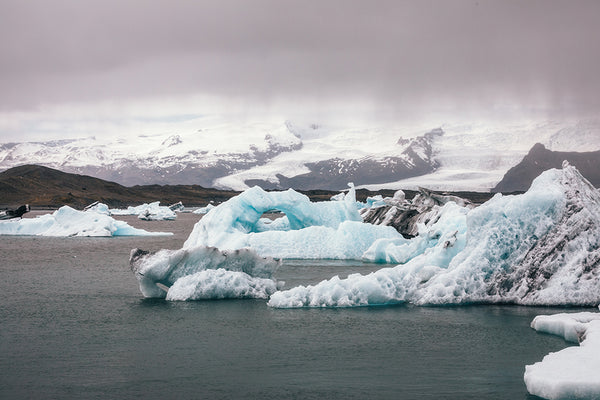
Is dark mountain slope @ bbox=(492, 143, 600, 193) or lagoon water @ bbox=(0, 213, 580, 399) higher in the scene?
lagoon water @ bbox=(0, 213, 580, 399)

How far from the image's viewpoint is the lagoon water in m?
10.9

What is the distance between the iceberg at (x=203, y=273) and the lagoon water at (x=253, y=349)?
0.45m

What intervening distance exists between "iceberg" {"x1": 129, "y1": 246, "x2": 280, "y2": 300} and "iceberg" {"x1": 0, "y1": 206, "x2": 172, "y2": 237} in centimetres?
2904

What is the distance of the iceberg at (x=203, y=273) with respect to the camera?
1834 cm

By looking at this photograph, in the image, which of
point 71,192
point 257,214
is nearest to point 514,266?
point 257,214

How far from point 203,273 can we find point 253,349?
5.42m

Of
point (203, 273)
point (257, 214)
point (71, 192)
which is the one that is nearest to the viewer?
point (203, 273)

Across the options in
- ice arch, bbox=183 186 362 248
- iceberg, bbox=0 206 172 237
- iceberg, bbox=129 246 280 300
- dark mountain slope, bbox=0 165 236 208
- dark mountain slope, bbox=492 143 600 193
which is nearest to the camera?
iceberg, bbox=129 246 280 300

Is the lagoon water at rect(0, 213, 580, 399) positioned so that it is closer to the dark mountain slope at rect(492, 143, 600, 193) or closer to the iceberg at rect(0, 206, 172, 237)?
the iceberg at rect(0, 206, 172, 237)

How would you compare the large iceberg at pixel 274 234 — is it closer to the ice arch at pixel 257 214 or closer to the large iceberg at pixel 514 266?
the ice arch at pixel 257 214

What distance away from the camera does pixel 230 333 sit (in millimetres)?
14805

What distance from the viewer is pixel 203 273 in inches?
731

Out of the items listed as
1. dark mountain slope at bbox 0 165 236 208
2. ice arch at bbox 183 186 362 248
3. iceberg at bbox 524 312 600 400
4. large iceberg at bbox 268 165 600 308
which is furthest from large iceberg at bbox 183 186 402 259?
dark mountain slope at bbox 0 165 236 208

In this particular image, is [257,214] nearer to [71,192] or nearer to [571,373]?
[571,373]
